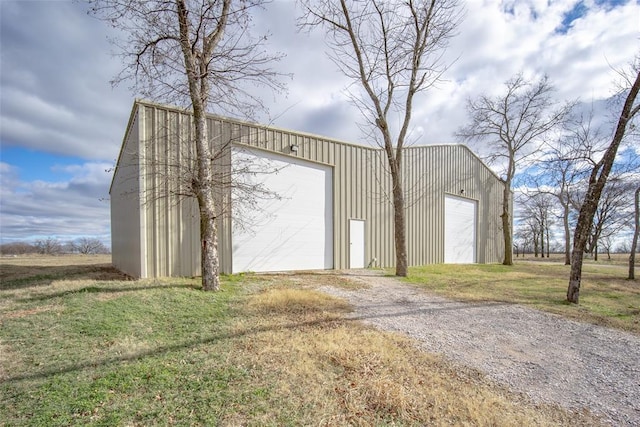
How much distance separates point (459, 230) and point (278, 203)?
12011 millimetres

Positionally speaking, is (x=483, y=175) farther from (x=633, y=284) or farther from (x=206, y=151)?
(x=206, y=151)

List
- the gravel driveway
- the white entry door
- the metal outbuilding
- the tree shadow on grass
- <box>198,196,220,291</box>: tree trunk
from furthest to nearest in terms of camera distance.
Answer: the white entry door
the metal outbuilding
<box>198,196,220,291</box>: tree trunk
the gravel driveway
the tree shadow on grass

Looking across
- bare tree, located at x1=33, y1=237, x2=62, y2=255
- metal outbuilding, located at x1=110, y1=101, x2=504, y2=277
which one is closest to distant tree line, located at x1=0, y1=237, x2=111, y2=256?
bare tree, located at x1=33, y1=237, x2=62, y2=255

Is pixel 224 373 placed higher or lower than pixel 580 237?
lower

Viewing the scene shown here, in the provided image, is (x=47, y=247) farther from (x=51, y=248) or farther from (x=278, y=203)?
(x=278, y=203)

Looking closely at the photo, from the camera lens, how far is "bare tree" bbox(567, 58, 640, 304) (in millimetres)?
7438

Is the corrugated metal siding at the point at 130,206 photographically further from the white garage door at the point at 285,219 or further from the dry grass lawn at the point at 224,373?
the dry grass lawn at the point at 224,373

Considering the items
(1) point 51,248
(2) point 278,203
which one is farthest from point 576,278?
(1) point 51,248

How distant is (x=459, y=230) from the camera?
1802 centimetres

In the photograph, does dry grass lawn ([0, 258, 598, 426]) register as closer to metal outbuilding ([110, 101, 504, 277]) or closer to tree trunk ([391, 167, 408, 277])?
metal outbuilding ([110, 101, 504, 277])

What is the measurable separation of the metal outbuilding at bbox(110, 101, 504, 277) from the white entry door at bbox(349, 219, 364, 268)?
41mm

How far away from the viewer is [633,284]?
1166cm

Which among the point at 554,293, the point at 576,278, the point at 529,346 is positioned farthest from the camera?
the point at 554,293

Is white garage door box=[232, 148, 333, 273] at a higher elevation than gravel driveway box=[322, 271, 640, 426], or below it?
higher
